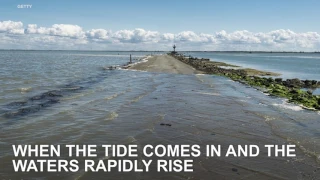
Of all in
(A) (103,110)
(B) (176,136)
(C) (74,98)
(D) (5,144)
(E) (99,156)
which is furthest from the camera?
(C) (74,98)

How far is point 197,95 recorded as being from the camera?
86.8 ft

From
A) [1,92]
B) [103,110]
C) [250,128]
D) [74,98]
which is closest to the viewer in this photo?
[250,128]

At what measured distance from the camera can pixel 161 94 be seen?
26.8m

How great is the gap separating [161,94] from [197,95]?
10.6ft

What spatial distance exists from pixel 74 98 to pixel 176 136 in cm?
1247

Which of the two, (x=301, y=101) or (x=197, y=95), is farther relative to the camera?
(x=197, y=95)

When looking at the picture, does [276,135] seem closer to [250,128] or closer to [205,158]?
[250,128]

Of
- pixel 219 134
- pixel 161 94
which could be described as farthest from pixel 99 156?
pixel 161 94

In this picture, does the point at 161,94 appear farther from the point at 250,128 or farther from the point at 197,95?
the point at 250,128

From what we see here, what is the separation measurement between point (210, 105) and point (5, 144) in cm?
1394

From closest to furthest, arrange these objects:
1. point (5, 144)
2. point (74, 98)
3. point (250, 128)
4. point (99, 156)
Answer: point (99, 156) → point (5, 144) → point (250, 128) → point (74, 98)

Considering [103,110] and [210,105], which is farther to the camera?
[210,105]

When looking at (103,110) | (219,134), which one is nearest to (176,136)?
(219,134)

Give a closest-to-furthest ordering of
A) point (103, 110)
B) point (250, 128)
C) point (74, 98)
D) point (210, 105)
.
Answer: point (250, 128) → point (103, 110) → point (210, 105) → point (74, 98)
